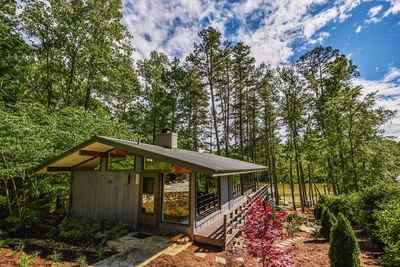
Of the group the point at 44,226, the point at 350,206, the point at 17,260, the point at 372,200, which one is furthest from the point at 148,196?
the point at 350,206

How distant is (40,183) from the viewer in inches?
343

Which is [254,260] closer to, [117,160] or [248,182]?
[117,160]

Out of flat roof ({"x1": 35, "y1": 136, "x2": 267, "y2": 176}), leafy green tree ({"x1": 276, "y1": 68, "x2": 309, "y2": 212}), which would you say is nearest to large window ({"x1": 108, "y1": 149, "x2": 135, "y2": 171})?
flat roof ({"x1": 35, "y1": 136, "x2": 267, "y2": 176})

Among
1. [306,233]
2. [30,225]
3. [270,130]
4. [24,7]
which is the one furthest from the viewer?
[270,130]

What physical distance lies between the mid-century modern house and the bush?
9.00ft

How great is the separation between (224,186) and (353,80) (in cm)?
1399

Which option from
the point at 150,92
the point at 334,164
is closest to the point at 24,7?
the point at 150,92

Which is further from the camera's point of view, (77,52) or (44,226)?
(77,52)

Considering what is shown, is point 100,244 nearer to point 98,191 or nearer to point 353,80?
point 98,191

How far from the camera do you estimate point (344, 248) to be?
4363 millimetres

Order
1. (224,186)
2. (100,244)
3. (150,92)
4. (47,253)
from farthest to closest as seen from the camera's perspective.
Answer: (150,92) → (224,186) → (100,244) → (47,253)

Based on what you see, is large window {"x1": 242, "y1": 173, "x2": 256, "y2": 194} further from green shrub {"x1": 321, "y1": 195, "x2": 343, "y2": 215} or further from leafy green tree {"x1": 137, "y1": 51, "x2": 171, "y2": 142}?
leafy green tree {"x1": 137, "y1": 51, "x2": 171, "y2": 142}

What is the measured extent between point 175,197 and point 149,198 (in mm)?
929

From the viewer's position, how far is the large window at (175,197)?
24.3ft
